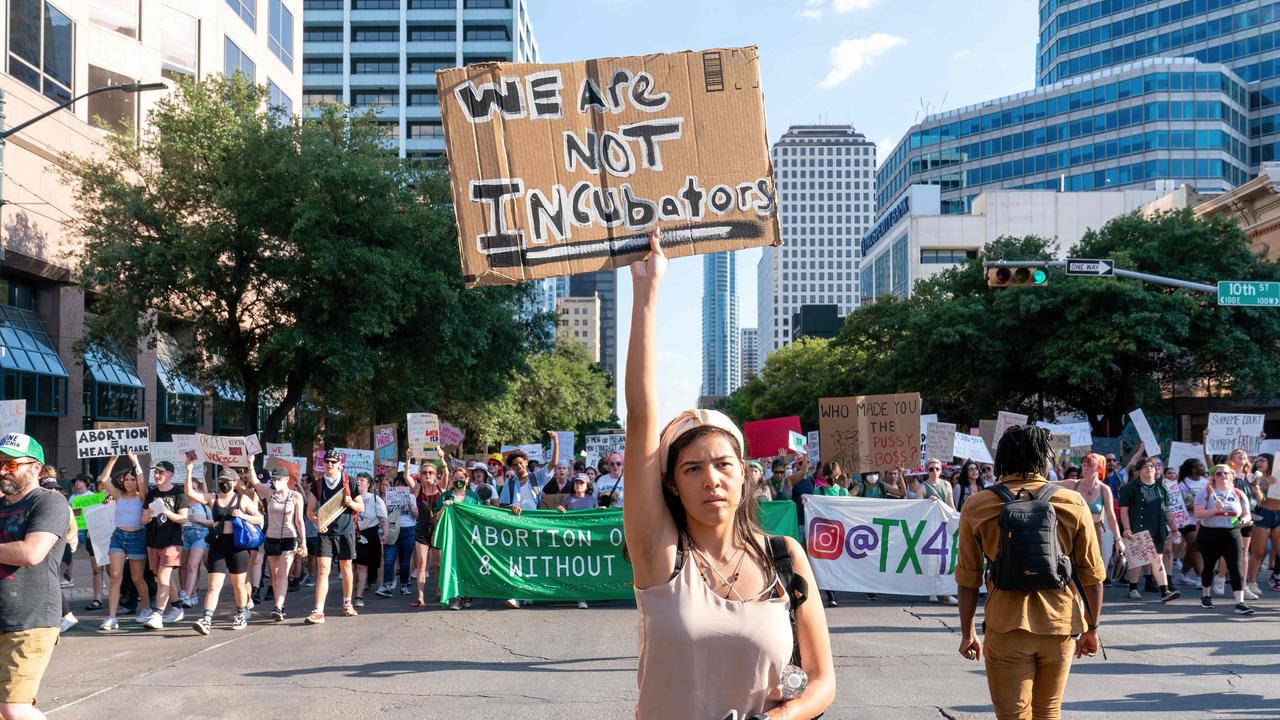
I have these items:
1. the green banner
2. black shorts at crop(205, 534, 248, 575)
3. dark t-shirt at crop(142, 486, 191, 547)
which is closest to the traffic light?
the green banner

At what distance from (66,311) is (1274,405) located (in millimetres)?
48734

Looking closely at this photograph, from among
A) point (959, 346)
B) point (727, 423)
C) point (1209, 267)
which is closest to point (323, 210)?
point (727, 423)

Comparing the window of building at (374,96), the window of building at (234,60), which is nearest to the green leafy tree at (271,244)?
the window of building at (234,60)

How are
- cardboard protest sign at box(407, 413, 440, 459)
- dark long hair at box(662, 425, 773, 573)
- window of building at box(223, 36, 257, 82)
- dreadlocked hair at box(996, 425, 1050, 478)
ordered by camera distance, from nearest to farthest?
dark long hair at box(662, 425, 773, 573), dreadlocked hair at box(996, 425, 1050, 478), cardboard protest sign at box(407, 413, 440, 459), window of building at box(223, 36, 257, 82)

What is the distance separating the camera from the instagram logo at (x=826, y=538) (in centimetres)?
1416

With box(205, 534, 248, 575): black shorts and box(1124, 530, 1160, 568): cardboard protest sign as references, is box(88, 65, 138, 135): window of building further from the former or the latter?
box(1124, 530, 1160, 568): cardboard protest sign

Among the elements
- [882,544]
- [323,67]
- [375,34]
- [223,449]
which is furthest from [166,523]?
[375,34]

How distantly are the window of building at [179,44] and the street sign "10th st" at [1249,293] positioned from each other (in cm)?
3049

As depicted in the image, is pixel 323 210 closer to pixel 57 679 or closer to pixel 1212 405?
pixel 57 679

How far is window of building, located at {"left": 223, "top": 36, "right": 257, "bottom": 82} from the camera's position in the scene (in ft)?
129

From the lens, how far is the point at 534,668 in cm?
957

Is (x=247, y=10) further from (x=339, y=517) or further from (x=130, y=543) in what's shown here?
(x=339, y=517)

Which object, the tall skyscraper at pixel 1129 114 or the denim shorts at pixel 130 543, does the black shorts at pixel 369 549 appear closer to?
the denim shorts at pixel 130 543

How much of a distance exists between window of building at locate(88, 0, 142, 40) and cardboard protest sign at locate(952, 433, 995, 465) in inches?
1084
